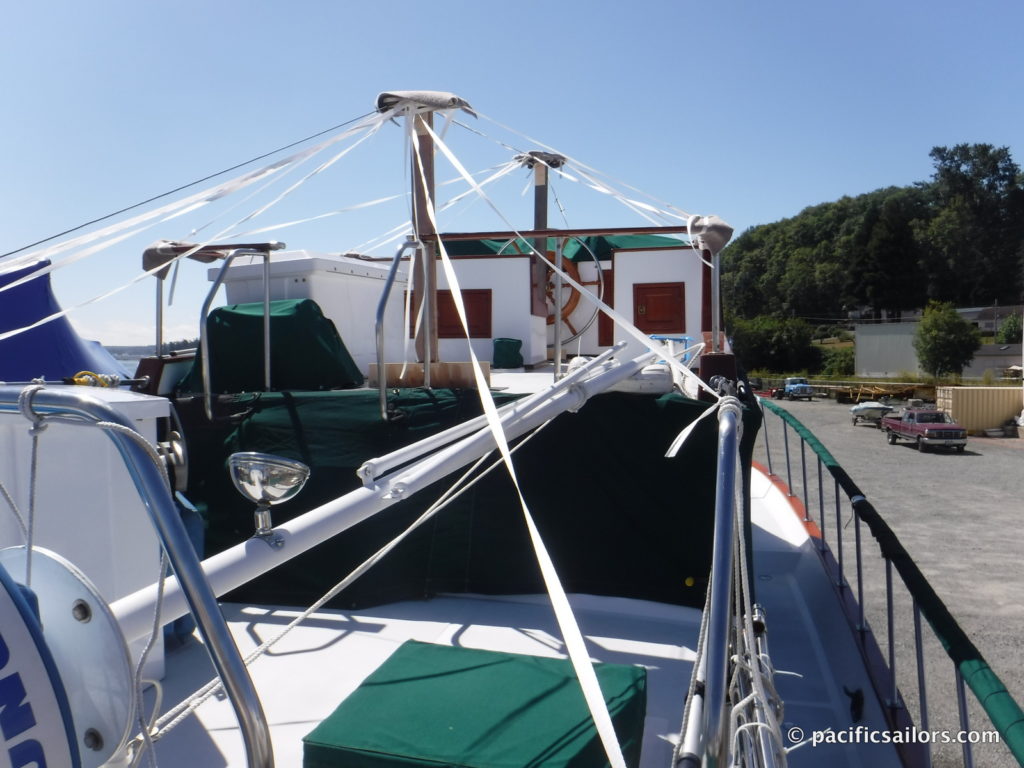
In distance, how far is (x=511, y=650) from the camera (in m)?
3.96

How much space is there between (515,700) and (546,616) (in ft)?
5.88

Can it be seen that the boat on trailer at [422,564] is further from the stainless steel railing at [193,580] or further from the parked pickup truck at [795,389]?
the parked pickup truck at [795,389]

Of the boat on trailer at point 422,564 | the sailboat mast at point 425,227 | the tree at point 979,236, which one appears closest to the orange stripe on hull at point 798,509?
the boat on trailer at point 422,564

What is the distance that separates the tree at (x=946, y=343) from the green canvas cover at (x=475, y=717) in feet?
169

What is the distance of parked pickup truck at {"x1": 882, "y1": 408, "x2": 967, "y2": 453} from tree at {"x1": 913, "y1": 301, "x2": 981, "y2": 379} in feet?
62.7

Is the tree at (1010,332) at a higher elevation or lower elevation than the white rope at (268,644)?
higher

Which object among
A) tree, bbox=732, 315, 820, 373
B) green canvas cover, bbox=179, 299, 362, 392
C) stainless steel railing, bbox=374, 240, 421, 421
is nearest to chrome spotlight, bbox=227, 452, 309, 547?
stainless steel railing, bbox=374, 240, 421, 421

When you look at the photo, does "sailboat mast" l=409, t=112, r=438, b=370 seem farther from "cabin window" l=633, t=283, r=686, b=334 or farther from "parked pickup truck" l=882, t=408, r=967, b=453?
"parked pickup truck" l=882, t=408, r=967, b=453

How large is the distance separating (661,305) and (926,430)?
79.7 ft

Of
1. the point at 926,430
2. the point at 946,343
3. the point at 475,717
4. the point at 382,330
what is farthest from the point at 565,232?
the point at 946,343

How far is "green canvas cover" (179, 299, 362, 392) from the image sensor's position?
17.4 feet

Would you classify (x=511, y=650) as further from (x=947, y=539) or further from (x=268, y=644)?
(x=947, y=539)

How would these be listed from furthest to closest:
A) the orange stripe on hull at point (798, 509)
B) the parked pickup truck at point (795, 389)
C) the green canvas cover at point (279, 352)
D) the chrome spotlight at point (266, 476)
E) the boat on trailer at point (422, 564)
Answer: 1. the parked pickup truck at point (795, 389)
2. the orange stripe on hull at point (798, 509)
3. the green canvas cover at point (279, 352)
4. the chrome spotlight at point (266, 476)
5. the boat on trailer at point (422, 564)

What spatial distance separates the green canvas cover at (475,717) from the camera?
232cm
